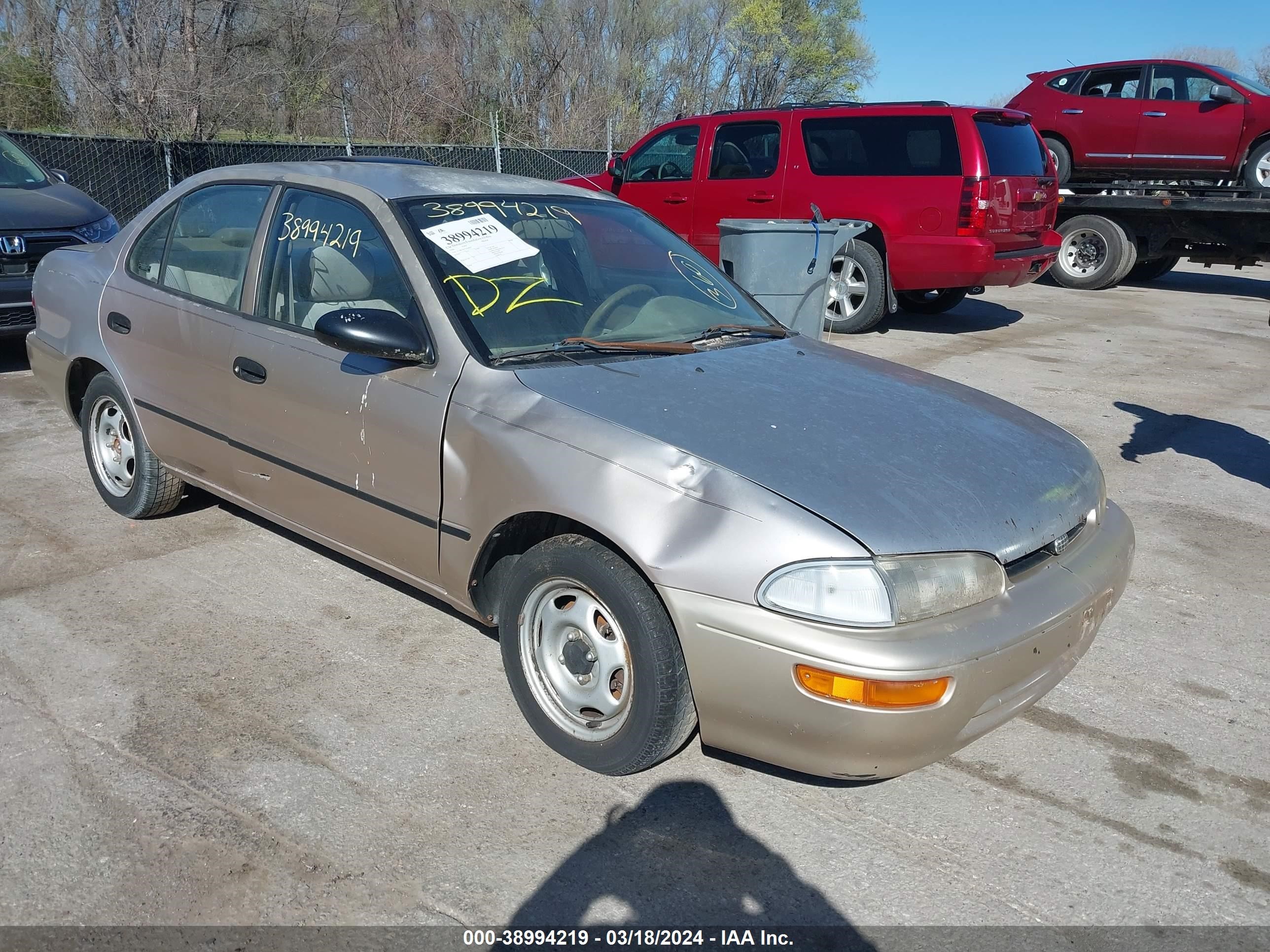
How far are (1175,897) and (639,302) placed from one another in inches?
96.8

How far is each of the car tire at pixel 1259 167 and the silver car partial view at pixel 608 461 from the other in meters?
12.0

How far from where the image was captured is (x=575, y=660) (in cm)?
306

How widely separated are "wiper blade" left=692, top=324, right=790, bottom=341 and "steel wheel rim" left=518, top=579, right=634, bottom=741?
123 centimetres

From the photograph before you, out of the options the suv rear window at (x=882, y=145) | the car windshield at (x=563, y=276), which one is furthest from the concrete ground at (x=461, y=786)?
the suv rear window at (x=882, y=145)

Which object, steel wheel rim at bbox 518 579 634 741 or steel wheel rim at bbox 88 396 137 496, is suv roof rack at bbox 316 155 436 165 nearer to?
steel wheel rim at bbox 88 396 137 496

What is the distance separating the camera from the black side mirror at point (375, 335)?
3.29 m

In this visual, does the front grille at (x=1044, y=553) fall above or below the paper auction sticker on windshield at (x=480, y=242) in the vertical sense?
below

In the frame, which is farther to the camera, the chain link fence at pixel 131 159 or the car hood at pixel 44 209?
the chain link fence at pixel 131 159

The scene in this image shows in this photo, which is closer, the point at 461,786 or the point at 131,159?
the point at 461,786

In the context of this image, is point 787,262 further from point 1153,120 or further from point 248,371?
point 1153,120

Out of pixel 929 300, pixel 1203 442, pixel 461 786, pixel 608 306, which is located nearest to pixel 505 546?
pixel 461 786

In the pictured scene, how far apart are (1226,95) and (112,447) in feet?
44.7

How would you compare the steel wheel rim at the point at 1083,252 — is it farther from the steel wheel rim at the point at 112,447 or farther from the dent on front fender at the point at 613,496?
the dent on front fender at the point at 613,496

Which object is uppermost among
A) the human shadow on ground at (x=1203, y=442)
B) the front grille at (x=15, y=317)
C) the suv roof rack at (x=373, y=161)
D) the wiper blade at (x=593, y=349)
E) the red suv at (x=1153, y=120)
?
the red suv at (x=1153, y=120)
